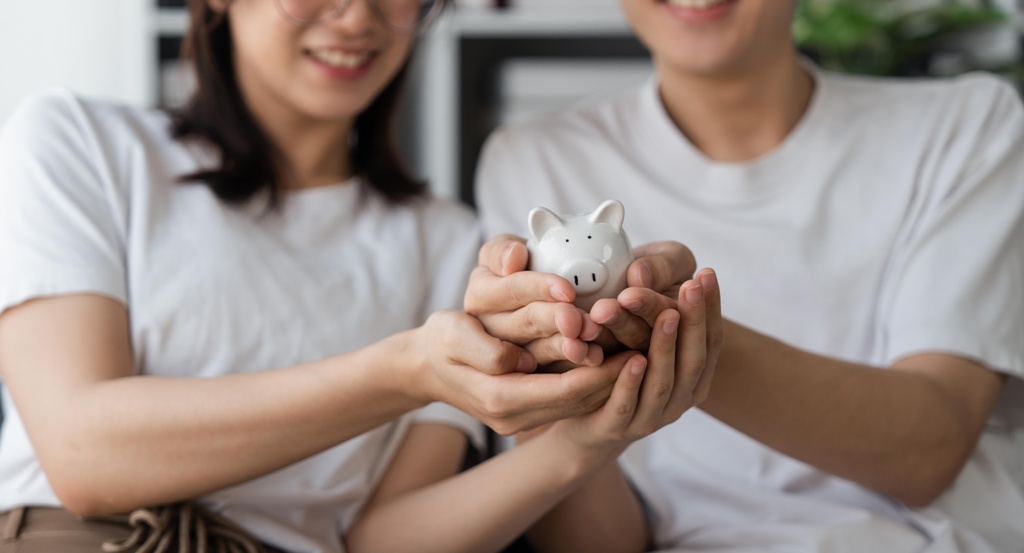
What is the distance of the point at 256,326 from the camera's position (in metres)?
1.31

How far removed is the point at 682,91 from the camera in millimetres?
1552

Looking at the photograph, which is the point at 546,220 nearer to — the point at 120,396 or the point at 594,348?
the point at 594,348

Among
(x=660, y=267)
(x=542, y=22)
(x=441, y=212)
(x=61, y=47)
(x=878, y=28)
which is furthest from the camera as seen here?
(x=61, y=47)

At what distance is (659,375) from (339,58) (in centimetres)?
71

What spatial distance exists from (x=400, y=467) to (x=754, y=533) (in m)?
0.46

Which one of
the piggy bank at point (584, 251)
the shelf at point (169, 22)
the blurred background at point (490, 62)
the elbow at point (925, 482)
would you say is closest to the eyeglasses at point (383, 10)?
the piggy bank at point (584, 251)

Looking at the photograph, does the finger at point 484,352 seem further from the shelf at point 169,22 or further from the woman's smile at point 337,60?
the shelf at point 169,22

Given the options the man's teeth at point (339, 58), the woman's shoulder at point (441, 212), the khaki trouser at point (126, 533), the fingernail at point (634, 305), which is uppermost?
the man's teeth at point (339, 58)

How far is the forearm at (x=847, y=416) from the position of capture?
113 cm

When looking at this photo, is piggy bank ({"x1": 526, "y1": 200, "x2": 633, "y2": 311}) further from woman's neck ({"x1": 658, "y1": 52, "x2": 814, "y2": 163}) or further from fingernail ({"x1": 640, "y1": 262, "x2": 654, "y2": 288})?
woman's neck ({"x1": 658, "y1": 52, "x2": 814, "y2": 163})

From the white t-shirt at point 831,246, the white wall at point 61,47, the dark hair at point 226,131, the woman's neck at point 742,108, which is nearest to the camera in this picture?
the white t-shirt at point 831,246

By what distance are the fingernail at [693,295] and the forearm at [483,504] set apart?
0.28m

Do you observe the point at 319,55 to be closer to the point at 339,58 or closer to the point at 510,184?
the point at 339,58

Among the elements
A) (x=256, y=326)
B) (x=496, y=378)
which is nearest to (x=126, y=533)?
(x=256, y=326)
